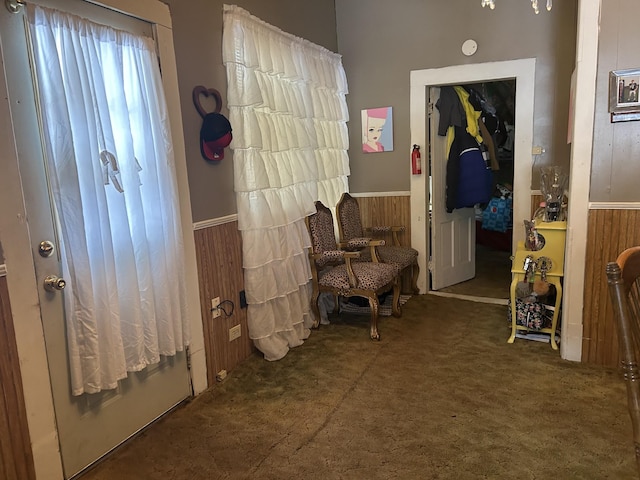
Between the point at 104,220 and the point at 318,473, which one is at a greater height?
the point at 104,220

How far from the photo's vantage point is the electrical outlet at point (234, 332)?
298 cm

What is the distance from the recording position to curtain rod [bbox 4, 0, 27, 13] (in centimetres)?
170

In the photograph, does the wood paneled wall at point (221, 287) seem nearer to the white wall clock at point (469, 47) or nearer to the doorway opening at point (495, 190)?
the doorway opening at point (495, 190)

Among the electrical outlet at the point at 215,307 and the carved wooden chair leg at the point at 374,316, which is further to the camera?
the carved wooden chair leg at the point at 374,316

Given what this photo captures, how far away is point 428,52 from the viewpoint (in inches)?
161

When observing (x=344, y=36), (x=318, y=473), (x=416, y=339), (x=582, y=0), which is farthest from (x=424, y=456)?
(x=344, y=36)

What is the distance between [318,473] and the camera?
1.99 m

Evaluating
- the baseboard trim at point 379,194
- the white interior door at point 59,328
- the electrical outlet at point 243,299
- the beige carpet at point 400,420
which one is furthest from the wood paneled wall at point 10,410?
the baseboard trim at point 379,194

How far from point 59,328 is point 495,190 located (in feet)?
18.0

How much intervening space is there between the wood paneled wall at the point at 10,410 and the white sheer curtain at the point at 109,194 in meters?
0.21

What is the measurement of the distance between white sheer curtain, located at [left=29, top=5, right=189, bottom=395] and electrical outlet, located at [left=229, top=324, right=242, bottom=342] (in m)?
0.58

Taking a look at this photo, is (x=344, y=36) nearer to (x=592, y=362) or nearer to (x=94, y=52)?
(x=94, y=52)

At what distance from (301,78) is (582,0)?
1875 millimetres

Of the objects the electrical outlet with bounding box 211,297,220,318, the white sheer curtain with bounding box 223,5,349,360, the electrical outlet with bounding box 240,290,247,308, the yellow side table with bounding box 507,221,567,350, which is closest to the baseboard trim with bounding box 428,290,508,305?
the yellow side table with bounding box 507,221,567,350
